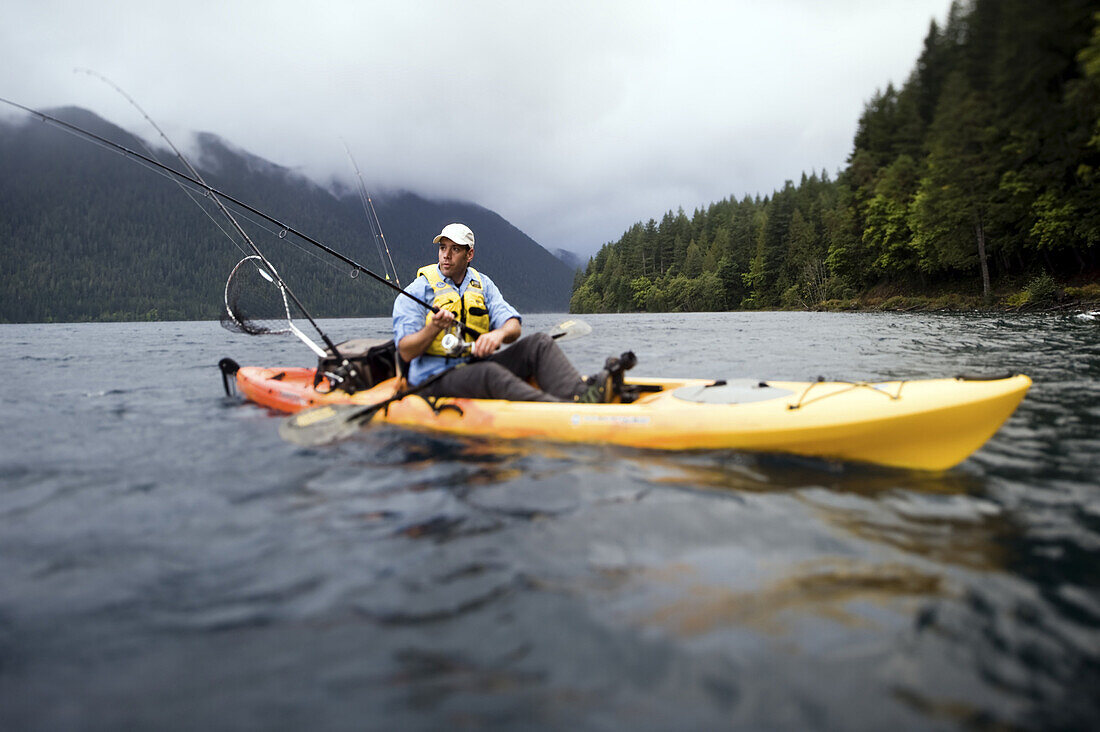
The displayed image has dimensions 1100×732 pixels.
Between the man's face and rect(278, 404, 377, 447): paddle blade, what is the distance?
174cm

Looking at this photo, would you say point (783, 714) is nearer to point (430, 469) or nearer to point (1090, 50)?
point (430, 469)

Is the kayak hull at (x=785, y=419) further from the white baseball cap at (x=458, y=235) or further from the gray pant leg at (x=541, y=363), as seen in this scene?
the white baseball cap at (x=458, y=235)

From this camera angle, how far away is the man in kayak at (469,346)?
545 centimetres

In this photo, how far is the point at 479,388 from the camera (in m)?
5.56

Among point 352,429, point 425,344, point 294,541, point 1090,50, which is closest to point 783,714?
point 294,541

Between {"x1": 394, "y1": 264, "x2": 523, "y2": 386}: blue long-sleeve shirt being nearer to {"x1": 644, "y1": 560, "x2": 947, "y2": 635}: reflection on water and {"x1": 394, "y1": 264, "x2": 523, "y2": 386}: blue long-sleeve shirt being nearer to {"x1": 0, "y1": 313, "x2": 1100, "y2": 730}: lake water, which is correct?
{"x1": 0, "y1": 313, "x2": 1100, "y2": 730}: lake water

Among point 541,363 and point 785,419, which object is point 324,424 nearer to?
point 541,363

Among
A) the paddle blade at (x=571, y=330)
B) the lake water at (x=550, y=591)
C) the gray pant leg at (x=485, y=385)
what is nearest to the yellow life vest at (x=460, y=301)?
the gray pant leg at (x=485, y=385)

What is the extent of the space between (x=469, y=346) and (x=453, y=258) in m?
0.93

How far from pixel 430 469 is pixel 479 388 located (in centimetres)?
138

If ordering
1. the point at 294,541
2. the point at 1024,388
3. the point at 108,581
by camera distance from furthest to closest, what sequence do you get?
the point at 1024,388
the point at 294,541
the point at 108,581

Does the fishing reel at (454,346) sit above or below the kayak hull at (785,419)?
above

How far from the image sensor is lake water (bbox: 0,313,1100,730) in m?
1.77

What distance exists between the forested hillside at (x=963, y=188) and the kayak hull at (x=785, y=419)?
17.7ft
